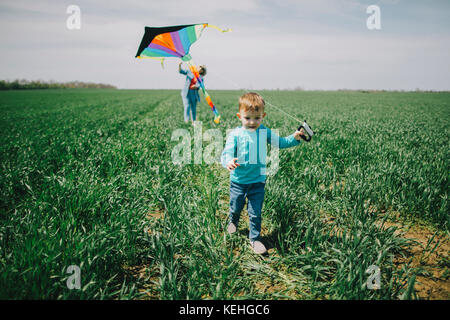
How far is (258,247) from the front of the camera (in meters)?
2.47

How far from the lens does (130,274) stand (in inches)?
84.6

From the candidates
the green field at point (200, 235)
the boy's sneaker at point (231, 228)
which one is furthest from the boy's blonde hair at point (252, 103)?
the boy's sneaker at point (231, 228)

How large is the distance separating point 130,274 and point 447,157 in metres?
6.37

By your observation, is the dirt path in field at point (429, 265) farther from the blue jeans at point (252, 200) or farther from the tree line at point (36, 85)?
the tree line at point (36, 85)

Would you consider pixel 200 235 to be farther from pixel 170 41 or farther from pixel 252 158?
pixel 170 41

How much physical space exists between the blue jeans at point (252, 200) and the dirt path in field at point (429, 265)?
146cm

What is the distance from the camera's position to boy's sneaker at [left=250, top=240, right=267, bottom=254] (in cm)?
243

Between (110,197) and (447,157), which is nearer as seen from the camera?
(110,197)

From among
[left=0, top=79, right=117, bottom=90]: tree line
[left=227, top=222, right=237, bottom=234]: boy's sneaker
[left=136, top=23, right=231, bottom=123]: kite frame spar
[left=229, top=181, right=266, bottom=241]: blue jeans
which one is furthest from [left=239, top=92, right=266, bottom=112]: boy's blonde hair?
[left=0, top=79, right=117, bottom=90]: tree line

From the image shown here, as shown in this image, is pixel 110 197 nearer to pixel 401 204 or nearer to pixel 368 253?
pixel 368 253

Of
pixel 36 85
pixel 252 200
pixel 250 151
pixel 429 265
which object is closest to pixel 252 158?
pixel 250 151

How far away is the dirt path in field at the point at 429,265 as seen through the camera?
1955 mm

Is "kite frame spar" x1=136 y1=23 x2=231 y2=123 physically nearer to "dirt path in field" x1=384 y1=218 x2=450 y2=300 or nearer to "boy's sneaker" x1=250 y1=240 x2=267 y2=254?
"boy's sneaker" x1=250 y1=240 x2=267 y2=254
